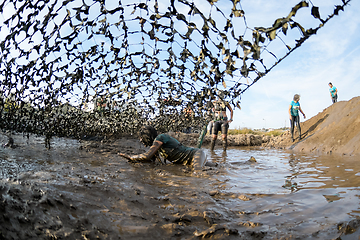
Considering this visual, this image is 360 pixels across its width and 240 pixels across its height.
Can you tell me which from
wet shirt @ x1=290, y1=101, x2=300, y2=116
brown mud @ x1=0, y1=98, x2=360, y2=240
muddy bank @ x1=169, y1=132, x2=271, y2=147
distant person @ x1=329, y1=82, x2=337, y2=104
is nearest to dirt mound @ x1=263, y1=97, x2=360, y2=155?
muddy bank @ x1=169, y1=132, x2=271, y2=147

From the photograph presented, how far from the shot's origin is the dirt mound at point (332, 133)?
28.6 feet

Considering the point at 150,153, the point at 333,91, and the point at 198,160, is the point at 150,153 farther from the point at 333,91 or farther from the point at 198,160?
the point at 333,91

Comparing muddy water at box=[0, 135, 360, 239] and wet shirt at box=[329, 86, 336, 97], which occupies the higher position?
wet shirt at box=[329, 86, 336, 97]

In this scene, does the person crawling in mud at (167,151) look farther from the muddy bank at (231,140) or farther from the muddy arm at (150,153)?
the muddy bank at (231,140)

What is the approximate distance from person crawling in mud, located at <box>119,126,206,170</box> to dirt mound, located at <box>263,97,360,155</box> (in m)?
6.40

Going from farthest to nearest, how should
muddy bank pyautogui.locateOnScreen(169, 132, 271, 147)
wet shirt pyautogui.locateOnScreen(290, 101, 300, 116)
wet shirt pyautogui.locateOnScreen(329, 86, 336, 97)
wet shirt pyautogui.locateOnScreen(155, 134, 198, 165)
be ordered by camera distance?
wet shirt pyautogui.locateOnScreen(329, 86, 336, 97) → muddy bank pyautogui.locateOnScreen(169, 132, 271, 147) → wet shirt pyautogui.locateOnScreen(290, 101, 300, 116) → wet shirt pyautogui.locateOnScreen(155, 134, 198, 165)

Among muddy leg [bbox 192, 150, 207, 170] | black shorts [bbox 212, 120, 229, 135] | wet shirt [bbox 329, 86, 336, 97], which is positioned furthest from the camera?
wet shirt [bbox 329, 86, 336, 97]

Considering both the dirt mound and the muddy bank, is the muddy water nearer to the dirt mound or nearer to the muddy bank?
the dirt mound

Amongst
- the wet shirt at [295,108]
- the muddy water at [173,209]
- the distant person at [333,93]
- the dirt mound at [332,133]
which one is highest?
the distant person at [333,93]

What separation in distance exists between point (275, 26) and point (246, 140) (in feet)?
40.1

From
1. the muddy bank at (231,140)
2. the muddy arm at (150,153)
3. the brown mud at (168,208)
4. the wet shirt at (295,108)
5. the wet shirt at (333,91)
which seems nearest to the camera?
the brown mud at (168,208)

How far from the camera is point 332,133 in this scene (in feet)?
32.6

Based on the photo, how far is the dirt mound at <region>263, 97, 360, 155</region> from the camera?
28.6 feet

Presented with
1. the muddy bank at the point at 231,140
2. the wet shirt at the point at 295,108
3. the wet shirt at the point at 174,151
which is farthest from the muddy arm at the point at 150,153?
the wet shirt at the point at 295,108
